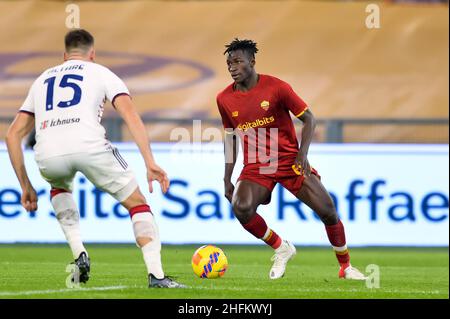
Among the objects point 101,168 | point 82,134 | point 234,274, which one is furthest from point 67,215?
point 234,274

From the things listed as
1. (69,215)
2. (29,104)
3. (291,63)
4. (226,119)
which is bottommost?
(69,215)

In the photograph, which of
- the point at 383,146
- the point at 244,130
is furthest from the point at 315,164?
the point at 244,130

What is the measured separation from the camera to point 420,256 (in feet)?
47.2

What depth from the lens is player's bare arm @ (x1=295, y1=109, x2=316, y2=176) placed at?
9570mm

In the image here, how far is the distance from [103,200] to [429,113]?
6.31m

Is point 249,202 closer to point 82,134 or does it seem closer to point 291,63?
point 82,134

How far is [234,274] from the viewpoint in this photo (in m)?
10.7

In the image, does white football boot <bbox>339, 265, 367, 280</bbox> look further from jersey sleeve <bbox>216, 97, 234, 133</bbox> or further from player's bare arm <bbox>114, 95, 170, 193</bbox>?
player's bare arm <bbox>114, 95, 170, 193</bbox>

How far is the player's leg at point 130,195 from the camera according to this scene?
8.17 meters

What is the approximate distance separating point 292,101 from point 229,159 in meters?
0.79

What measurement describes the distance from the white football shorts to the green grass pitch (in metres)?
0.76

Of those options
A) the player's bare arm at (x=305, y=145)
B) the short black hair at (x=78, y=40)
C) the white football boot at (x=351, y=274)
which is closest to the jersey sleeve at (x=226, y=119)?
the player's bare arm at (x=305, y=145)

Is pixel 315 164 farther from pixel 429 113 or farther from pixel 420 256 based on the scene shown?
pixel 429 113

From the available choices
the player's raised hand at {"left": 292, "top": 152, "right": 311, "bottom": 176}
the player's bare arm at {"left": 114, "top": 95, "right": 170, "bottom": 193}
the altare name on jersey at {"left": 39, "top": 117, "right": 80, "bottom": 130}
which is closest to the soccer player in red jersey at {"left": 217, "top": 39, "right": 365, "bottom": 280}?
the player's raised hand at {"left": 292, "top": 152, "right": 311, "bottom": 176}
